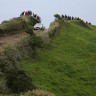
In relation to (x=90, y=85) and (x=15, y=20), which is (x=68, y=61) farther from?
(x=15, y=20)

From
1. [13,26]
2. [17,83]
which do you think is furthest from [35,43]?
[17,83]

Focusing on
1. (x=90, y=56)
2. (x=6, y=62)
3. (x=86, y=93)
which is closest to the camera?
(x=6, y=62)

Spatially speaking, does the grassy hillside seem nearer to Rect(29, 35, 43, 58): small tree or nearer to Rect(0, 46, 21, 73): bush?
Rect(29, 35, 43, 58): small tree

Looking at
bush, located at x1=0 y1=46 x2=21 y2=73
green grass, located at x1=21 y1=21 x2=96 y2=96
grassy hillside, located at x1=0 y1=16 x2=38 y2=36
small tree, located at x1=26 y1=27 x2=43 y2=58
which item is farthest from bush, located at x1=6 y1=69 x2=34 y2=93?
grassy hillside, located at x1=0 y1=16 x2=38 y2=36

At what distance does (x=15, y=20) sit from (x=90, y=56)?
38.8ft

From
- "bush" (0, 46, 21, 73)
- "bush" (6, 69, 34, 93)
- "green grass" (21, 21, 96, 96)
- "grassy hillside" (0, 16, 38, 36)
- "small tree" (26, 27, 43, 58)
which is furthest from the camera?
"grassy hillside" (0, 16, 38, 36)

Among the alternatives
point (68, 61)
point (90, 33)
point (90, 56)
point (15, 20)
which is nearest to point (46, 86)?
point (68, 61)

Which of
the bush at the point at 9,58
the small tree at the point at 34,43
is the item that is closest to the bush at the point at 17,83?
the bush at the point at 9,58

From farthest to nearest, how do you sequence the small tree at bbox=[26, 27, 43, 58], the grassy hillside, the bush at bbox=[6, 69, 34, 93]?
1. the grassy hillside
2. the small tree at bbox=[26, 27, 43, 58]
3. the bush at bbox=[6, 69, 34, 93]

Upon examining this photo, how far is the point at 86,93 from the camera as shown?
3425 centimetres

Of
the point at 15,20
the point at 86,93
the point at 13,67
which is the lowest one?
the point at 86,93

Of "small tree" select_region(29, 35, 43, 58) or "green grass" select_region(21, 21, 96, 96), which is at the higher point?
"small tree" select_region(29, 35, 43, 58)

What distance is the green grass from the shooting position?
110 ft

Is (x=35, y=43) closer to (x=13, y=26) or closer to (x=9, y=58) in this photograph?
(x=9, y=58)
